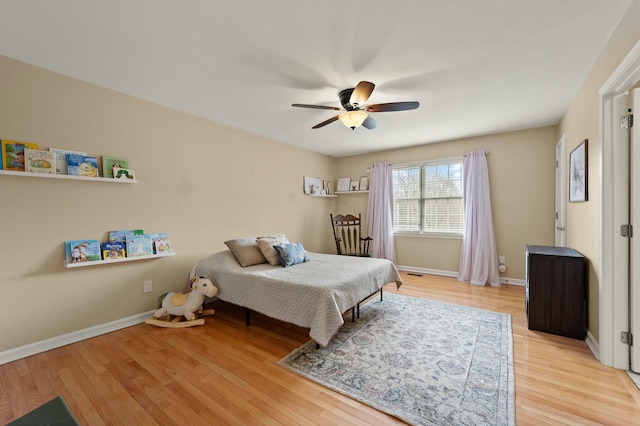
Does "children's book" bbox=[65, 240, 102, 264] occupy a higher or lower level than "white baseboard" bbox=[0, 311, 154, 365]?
higher

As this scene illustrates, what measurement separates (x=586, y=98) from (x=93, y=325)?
16.7 ft

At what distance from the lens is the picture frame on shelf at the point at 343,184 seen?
5.80 metres

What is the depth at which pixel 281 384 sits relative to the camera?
1875 millimetres

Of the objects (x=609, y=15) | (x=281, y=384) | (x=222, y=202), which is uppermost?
(x=609, y=15)

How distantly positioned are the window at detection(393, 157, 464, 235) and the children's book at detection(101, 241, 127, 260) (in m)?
4.31

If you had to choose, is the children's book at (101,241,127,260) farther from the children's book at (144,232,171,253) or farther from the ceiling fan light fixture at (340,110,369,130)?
the ceiling fan light fixture at (340,110,369,130)

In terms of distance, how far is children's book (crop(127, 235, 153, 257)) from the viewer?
109 inches

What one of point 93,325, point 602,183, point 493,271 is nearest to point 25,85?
point 93,325

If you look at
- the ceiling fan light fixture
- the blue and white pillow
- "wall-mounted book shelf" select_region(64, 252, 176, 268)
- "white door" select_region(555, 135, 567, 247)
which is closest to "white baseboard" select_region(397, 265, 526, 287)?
"white door" select_region(555, 135, 567, 247)

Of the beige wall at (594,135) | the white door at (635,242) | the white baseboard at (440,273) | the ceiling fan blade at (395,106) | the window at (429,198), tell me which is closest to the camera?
the beige wall at (594,135)

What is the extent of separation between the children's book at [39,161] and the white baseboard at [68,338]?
58.0 inches

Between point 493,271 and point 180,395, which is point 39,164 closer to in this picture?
point 180,395

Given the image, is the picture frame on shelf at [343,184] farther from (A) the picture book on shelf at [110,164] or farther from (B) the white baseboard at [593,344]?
(B) the white baseboard at [593,344]

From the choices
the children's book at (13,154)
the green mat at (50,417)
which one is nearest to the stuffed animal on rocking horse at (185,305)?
the children's book at (13,154)
